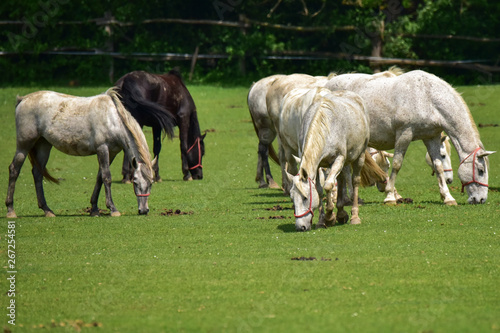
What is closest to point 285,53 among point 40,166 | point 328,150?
point 40,166

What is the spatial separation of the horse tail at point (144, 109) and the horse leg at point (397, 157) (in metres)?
4.20

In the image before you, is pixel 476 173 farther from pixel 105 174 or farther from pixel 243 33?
pixel 243 33

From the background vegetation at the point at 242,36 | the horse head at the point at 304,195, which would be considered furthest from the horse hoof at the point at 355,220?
the background vegetation at the point at 242,36

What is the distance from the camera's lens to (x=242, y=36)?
1326 inches

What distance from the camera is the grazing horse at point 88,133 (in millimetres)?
12875

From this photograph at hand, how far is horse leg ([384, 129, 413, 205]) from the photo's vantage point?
1328 centimetres

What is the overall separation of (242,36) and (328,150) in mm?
23696

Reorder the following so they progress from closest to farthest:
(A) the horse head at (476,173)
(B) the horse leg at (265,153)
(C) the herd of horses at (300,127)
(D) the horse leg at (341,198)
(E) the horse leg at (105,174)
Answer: (D) the horse leg at (341,198), (C) the herd of horses at (300,127), (E) the horse leg at (105,174), (A) the horse head at (476,173), (B) the horse leg at (265,153)

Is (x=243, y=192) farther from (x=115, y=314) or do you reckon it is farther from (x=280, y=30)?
(x=280, y=30)

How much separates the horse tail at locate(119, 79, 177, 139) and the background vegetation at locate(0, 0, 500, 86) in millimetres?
16523

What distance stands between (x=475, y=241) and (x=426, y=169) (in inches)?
379

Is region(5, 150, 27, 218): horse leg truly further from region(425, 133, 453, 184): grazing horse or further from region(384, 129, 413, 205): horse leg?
region(425, 133, 453, 184): grazing horse

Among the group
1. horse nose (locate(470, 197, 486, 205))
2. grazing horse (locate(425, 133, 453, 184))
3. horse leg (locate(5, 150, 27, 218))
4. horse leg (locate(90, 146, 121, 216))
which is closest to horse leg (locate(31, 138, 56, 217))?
horse leg (locate(5, 150, 27, 218))

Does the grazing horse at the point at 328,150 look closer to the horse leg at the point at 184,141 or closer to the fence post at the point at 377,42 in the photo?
the horse leg at the point at 184,141
